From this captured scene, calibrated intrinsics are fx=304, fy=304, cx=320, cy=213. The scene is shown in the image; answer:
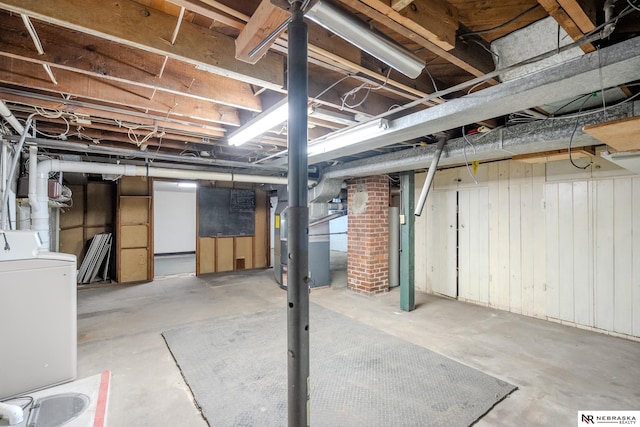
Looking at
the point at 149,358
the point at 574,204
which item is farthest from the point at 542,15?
the point at 149,358

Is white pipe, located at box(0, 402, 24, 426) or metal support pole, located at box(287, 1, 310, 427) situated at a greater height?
metal support pole, located at box(287, 1, 310, 427)

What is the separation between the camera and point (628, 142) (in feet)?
5.55

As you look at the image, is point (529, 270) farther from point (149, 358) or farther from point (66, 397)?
point (66, 397)

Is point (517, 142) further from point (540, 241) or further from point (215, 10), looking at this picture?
point (215, 10)

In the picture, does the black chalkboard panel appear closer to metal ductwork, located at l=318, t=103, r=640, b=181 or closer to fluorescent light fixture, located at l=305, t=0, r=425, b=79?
metal ductwork, located at l=318, t=103, r=640, b=181

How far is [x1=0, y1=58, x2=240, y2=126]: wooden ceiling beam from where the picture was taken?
1.89 meters

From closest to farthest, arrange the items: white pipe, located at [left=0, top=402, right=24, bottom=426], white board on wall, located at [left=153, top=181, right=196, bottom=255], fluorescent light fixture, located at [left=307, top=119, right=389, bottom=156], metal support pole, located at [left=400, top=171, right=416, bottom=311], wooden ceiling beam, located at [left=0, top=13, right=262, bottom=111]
→ wooden ceiling beam, located at [left=0, top=13, right=262, bottom=111]
white pipe, located at [left=0, top=402, right=24, bottom=426]
fluorescent light fixture, located at [left=307, top=119, right=389, bottom=156]
metal support pole, located at [left=400, top=171, right=416, bottom=311]
white board on wall, located at [left=153, top=181, right=196, bottom=255]

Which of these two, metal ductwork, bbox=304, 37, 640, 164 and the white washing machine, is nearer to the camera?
metal ductwork, bbox=304, 37, 640, 164

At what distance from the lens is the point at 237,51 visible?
145 centimetres

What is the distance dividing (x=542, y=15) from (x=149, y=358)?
12.0 feet

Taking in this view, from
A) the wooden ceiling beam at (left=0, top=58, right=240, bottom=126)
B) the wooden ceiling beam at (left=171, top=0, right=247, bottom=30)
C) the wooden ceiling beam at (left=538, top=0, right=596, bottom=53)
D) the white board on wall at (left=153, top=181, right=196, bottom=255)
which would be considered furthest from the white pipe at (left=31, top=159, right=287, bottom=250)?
the white board on wall at (left=153, top=181, right=196, bottom=255)

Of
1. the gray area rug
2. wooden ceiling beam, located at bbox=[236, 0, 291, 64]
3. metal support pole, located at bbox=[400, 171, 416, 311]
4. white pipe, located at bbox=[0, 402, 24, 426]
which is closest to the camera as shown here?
wooden ceiling beam, located at bbox=[236, 0, 291, 64]

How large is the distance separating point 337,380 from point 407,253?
2.09 m

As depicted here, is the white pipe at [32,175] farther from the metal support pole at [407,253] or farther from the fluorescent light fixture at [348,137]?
the metal support pole at [407,253]
